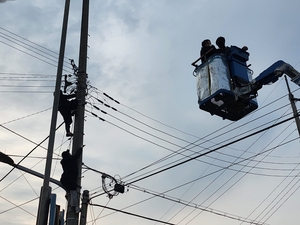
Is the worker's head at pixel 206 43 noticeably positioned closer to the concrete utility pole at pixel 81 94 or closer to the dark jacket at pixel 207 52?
the dark jacket at pixel 207 52

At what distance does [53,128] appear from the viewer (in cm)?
764

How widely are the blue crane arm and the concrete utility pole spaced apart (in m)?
4.73

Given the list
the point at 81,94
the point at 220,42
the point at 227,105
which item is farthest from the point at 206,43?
the point at 81,94

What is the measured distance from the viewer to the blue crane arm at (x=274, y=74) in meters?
8.88

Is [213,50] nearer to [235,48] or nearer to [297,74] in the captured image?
[235,48]

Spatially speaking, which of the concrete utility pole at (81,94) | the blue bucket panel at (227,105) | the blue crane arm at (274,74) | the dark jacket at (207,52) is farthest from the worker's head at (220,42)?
the concrete utility pole at (81,94)

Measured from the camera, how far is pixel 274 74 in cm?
892

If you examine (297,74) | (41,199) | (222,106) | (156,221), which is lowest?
(41,199)

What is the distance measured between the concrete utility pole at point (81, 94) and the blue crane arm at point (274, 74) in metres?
4.73

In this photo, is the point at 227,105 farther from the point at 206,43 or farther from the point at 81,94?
the point at 81,94

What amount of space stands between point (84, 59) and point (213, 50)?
4.53 meters

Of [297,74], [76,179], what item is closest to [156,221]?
[76,179]

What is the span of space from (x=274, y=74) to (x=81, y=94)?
5.45 meters

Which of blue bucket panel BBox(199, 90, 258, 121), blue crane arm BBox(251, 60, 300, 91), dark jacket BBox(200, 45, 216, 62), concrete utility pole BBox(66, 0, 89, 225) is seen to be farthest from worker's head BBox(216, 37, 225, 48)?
concrete utility pole BBox(66, 0, 89, 225)
